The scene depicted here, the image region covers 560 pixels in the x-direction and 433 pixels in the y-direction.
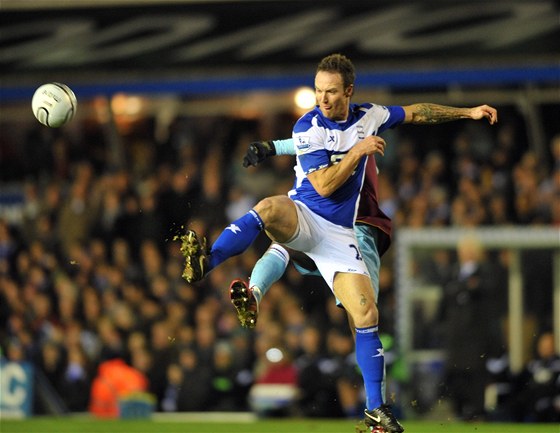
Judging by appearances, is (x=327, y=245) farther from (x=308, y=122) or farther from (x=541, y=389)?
(x=541, y=389)

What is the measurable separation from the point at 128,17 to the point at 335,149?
10.0 m

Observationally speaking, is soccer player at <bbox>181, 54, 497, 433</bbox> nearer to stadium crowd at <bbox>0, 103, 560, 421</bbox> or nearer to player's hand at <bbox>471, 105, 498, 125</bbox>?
player's hand at <bbox>471, 105, 498, 125</bbox>

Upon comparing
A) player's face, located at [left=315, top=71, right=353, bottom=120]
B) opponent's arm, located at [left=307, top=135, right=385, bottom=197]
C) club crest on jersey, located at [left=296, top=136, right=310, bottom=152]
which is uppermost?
player's face, located at [left=315, top=71, right=353, bottom=120]

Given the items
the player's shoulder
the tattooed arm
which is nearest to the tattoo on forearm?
the tattooed arm

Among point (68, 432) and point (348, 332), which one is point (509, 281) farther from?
point (68, 432)

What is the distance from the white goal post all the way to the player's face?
683 centimetres

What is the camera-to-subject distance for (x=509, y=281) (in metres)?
15.3

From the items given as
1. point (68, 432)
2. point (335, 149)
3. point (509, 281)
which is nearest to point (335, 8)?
point (509, 281)

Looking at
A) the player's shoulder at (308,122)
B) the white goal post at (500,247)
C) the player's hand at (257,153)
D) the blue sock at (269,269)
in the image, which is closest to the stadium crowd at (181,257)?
the white goal post at (500,247)

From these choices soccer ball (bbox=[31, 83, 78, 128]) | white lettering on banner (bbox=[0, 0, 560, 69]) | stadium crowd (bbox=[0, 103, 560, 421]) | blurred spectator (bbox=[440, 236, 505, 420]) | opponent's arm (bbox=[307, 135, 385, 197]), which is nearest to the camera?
opponent's arm (bbox=[307, 135, 385, 197])

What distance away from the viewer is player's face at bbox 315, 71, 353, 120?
28.2ft

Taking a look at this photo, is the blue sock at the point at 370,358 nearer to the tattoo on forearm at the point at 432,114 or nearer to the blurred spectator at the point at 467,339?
the tattoo on forearm at the point at 432,114

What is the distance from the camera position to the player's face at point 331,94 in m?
8.61

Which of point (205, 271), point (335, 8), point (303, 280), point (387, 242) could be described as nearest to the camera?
point (205, 271)
